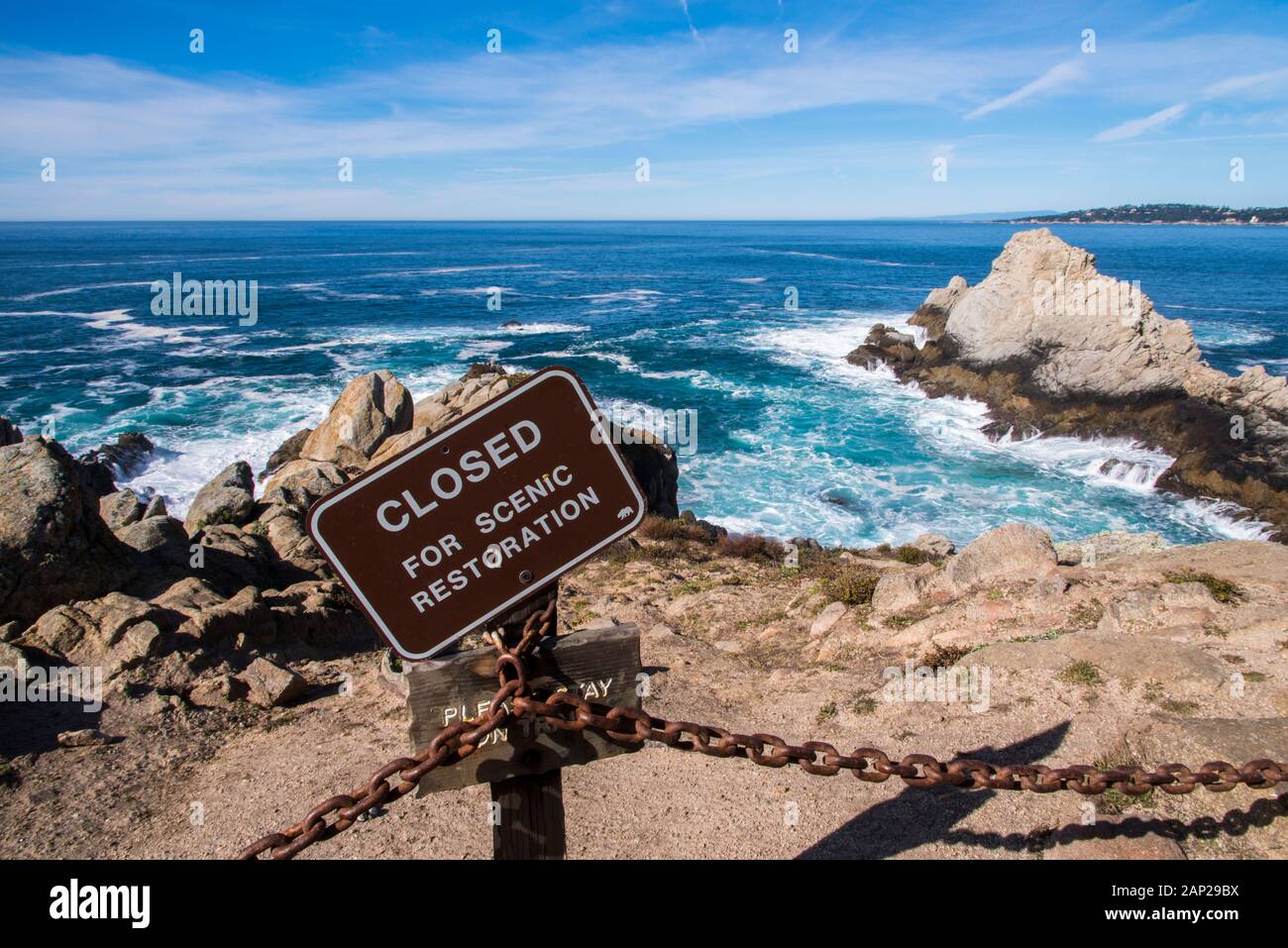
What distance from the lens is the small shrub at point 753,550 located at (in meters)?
16.1

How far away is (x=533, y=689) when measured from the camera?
2.35 meters

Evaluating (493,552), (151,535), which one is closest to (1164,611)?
(493,552)

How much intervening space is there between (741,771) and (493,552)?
212 inches

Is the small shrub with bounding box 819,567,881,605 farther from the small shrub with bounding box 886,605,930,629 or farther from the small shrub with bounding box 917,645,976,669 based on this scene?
the small shrub with bounding box 917,645,976,669

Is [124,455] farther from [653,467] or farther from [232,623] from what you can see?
[232,623]

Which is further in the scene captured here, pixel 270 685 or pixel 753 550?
pixel 753 550

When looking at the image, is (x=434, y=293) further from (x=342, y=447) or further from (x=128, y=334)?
(x=342, y=447)

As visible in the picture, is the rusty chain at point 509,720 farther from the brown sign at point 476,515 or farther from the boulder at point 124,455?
the boulder at point 124,455

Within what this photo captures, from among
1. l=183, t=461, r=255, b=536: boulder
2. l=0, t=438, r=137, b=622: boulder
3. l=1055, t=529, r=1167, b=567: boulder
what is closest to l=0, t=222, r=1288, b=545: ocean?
l=1055, t=529, r=1167, b=567: boulder

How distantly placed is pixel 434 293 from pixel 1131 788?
79283 mm

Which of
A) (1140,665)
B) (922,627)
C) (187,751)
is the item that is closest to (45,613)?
(187,751)

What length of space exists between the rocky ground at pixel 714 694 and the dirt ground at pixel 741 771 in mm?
27

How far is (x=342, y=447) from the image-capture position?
23844mm

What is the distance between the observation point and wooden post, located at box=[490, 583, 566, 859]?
2.46 metres
